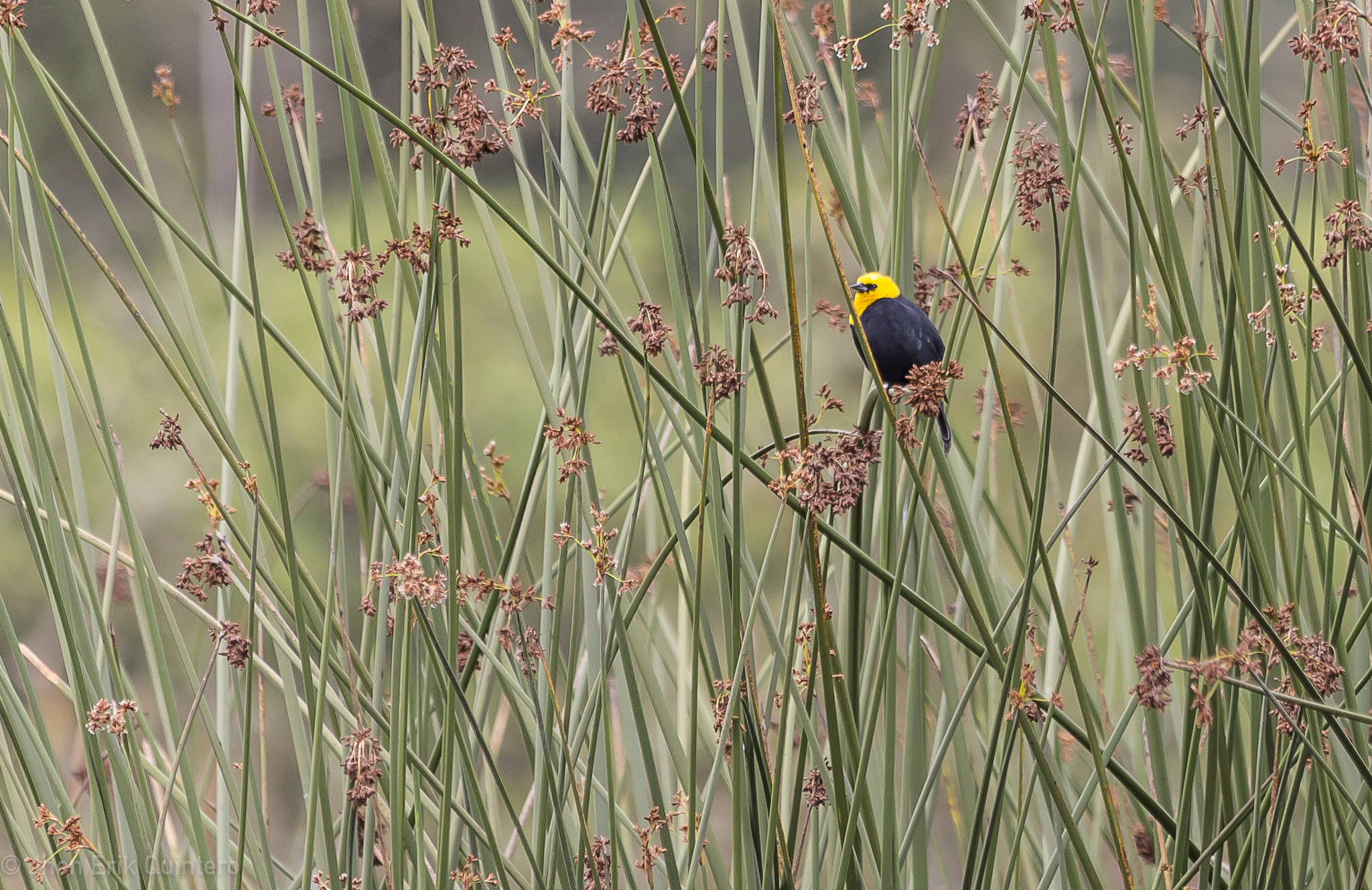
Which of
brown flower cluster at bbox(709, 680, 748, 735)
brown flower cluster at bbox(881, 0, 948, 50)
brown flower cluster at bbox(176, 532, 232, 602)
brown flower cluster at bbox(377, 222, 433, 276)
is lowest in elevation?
brown flower cluster at bbox(709, 680, 748, 735)

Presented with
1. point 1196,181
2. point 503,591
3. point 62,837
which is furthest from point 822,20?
point 62,837

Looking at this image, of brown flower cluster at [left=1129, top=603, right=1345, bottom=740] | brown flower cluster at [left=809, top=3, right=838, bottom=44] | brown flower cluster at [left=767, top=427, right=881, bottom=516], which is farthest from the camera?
brown flower cluster at [left=809, top=3, right=838, bottom=44]

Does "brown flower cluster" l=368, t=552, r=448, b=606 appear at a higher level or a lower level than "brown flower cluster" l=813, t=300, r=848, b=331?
lower

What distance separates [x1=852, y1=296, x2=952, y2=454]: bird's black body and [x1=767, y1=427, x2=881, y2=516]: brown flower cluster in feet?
2.21

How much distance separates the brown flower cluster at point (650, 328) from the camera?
825mm

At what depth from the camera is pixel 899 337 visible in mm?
1556

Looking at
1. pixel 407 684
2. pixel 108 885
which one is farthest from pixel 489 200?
pixel 108 885

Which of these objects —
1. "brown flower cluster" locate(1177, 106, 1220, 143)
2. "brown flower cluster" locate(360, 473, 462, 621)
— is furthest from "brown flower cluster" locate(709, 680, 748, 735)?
"brown flower cluster" locate(1177, 106, 1220, 143)

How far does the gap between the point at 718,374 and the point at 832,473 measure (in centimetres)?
12

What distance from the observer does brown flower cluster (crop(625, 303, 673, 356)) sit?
Answer: 82 cm

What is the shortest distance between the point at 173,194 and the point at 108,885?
7000 millimetres

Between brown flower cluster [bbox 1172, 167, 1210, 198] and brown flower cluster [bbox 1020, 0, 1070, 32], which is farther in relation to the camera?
brown flower cluster [bbox 1172, 167, 1210, 198]

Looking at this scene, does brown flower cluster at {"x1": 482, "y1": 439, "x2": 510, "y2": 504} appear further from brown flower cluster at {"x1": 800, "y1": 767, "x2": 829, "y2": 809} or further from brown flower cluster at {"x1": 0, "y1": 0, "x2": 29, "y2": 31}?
brown flower cluster at {"x1": 0, "y1": 0, "x2": 29, "y2": 31}

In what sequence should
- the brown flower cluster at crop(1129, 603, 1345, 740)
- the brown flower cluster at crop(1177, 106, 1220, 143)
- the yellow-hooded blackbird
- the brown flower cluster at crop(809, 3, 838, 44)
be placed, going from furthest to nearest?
the yellow-hooded blackbird
the brown flower cluster at crop(809, 3, 838, 44)
the brown flower cluster at crop(1177, 106, 1220, 143)
the brown flower cluster at crop(1129, 603, 1345, 740)
